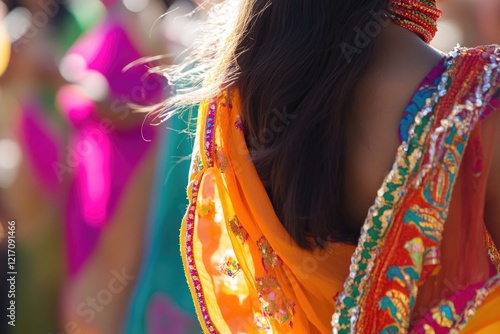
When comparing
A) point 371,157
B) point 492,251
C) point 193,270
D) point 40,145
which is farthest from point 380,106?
point 40,145

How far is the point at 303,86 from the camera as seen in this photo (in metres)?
0.91

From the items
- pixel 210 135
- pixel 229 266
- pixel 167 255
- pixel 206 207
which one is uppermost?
pixel 210 135

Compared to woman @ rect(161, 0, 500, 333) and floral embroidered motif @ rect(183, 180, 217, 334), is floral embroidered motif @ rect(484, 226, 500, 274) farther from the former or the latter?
floral embroidered motif @ rect(183, 180, 217, 334)

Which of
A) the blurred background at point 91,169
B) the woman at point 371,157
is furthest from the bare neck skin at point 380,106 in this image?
the blurred background at point 91,169

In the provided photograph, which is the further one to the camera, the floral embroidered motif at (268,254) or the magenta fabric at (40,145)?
the magenta fabric at (40,145)

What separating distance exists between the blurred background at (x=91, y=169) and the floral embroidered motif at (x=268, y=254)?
0.72 m

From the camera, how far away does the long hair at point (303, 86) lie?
89cm

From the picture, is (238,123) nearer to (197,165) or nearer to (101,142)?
(197,165)

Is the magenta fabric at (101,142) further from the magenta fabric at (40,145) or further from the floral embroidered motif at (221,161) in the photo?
the floral embroidered motif at (221,161)

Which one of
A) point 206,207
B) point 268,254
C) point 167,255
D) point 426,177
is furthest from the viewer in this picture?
point 167,255

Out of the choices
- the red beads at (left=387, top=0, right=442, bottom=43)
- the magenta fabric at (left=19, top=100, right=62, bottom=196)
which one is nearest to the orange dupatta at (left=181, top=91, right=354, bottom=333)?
the red beads at (left=387, top=0, right=442, bottom=43)

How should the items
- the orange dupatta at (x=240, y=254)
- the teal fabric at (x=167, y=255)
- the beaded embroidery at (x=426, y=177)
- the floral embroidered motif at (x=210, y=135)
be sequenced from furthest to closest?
1. the teal fabric at (x=167, y=255)
2. the floral embroidered motif at (x=210, y=135)
3. the orange dupatta at (x=240, y=254)
4. the beaded embroidery at (x=426, y=177)

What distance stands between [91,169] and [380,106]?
108cm

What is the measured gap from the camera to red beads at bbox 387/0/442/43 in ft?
3.03
